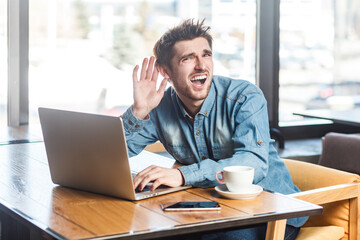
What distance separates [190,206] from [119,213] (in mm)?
190

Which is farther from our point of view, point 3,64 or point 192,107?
point 3,64

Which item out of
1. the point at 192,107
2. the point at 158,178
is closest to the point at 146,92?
the point at 192,107

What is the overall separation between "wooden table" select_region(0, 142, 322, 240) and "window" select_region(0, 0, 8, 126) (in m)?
1.82

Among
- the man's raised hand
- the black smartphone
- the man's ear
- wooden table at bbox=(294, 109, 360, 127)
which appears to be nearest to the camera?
the black smartphone

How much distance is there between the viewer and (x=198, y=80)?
7.09 ft

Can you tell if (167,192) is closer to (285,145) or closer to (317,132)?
(285,145)

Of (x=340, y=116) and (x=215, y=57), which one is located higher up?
(x=215, y=57)

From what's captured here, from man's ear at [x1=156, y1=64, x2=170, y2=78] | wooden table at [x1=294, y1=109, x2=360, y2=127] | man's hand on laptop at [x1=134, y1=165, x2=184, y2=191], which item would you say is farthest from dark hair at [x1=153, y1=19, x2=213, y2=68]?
wooden table at [x1=294, y1=109, x2=360, y2=127]

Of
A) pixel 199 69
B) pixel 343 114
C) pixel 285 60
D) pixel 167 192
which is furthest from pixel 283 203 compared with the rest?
pixel 285 60

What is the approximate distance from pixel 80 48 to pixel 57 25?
210 mm

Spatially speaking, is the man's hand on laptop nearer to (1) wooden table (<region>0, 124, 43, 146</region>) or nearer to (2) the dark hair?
(2) the dark hair

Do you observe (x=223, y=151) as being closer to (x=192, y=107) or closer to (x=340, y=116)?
(x=192, y=107)

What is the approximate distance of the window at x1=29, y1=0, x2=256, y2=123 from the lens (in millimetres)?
3766

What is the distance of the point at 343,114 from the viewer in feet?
12.4
